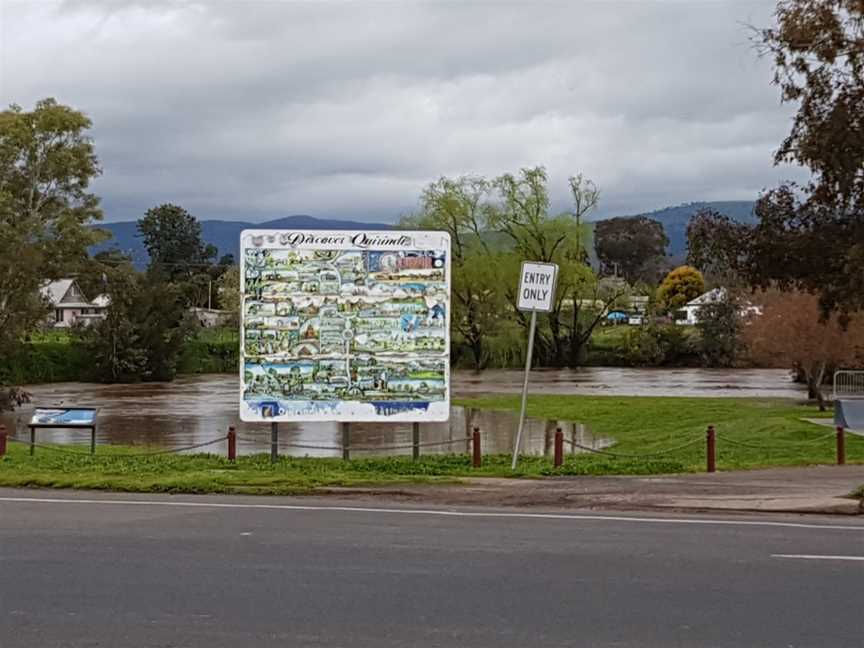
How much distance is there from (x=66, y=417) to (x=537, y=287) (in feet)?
31.3

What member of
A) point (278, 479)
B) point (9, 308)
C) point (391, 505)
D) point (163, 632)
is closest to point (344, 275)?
point (278, 479)

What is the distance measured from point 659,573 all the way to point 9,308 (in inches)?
1332

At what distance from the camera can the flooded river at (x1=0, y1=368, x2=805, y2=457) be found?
26.6m

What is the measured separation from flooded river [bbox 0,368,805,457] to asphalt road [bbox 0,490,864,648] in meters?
7.63

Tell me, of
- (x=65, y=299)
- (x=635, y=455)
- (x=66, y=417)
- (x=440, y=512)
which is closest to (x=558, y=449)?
(x=635, y=455)

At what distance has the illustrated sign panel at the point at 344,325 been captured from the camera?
17.7 m

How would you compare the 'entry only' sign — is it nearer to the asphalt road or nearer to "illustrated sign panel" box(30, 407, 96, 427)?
the asphalt road

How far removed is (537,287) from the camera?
643 inches

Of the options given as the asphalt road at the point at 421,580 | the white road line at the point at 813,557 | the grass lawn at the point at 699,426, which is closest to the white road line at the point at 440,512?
the asphalt road at the point at 421,580

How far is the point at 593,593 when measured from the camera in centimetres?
813

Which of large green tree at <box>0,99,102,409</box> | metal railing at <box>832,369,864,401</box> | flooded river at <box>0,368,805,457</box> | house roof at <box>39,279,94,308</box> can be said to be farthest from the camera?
house roof at <box>39,279,94,308</box>

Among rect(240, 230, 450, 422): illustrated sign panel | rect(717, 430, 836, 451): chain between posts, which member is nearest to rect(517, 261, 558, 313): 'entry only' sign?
rect(240, 230, 450, 422): illustrated sign panel

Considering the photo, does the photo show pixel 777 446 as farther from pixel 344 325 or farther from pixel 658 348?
pixel 658 348

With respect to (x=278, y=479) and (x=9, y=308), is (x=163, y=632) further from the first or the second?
(x=9, y=308)
